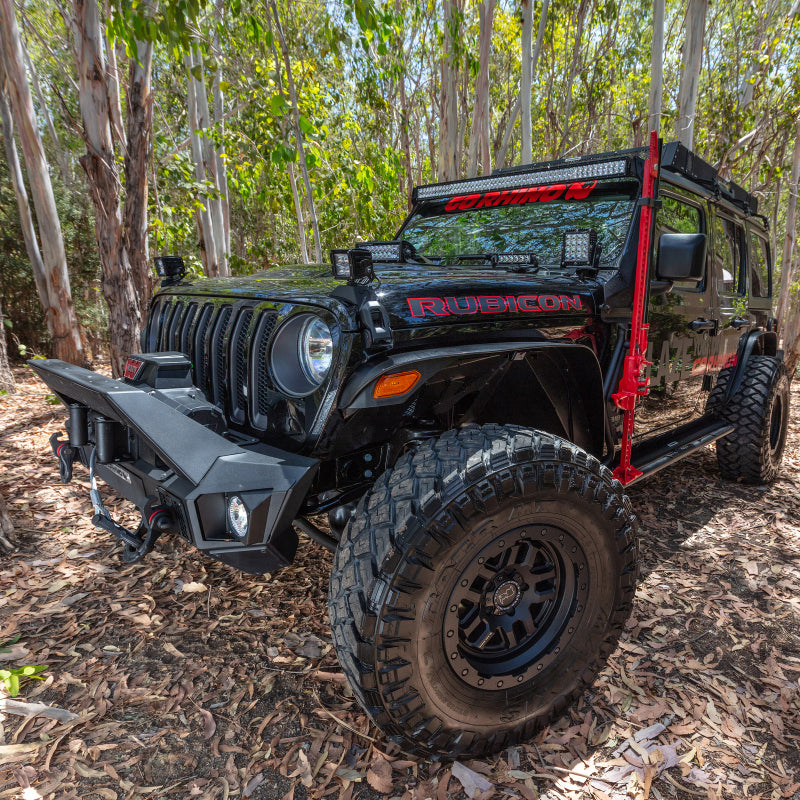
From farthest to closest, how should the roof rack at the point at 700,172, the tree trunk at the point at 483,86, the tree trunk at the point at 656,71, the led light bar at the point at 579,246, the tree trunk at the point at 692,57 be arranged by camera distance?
the tree trunk at the point at 692,57 → the tree trunk at the point at 483,86 → the tree trunk at the point at 656,71 → the roof rack at the point at 700,172 → the led light bar at the point at 579,246

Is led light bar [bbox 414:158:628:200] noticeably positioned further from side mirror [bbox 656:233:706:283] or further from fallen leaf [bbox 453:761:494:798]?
fallen leaf [bbox 453:761:494:798]

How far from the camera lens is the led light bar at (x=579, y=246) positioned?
2.71 metres

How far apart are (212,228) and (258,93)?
10.8 ft

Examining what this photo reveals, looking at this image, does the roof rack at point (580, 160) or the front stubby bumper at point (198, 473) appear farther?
the roof rack at point (580, 160)

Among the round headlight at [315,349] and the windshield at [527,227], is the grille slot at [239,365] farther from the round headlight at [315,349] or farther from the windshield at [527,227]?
the windshield at [527,227]

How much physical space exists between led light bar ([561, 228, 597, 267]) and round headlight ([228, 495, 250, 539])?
78.1 inches

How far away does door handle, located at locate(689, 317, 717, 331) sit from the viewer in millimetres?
3377

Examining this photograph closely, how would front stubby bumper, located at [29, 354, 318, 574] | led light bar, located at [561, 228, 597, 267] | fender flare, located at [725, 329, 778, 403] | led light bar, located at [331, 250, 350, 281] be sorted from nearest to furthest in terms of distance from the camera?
front stubby bumper, located at [29, 354, 318, 574], led light bar, located at [331, 250, 350, 281], led light bar, located at [561, 228, 597, 267], fender flare, located at [725, 329, 778, 403]

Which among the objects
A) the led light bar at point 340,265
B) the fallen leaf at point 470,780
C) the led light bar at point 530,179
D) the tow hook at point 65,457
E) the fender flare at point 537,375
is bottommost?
the fallen leaf at point 470,780

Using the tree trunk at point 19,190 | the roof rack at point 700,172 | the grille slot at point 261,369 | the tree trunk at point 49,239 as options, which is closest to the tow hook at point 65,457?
the grille slot at point 261,369

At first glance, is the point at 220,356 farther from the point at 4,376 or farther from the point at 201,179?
the point at 201,179

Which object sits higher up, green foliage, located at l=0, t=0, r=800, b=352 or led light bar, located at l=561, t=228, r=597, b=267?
green foliage, located at l=0, t=0, r=800, b=352

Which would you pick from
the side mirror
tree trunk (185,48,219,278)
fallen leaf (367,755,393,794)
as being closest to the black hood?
the side mirror

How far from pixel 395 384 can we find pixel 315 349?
13.5 inches
